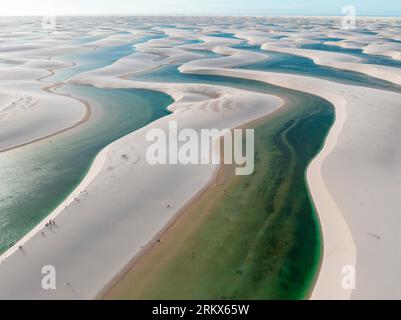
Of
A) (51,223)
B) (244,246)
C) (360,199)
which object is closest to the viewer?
(244,246)

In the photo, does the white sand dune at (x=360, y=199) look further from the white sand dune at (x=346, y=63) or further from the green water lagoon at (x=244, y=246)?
the white sand dune at (x=346, y=63)

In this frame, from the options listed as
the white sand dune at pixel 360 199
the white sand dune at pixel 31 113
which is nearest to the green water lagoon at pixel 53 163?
the white sand dune at pixel 31 113

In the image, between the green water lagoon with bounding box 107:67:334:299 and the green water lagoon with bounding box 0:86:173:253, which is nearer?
the green water lagoon with bounding box 107:67:334:299

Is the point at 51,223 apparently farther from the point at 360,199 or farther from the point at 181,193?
the point at 360,199

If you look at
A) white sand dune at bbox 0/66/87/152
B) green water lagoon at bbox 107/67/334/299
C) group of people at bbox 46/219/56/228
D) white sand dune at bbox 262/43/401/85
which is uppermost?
white sand dune at bbox 262/43/401/85

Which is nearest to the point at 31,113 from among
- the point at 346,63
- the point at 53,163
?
the point at 53,163

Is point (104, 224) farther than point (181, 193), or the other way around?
point (181, 193)

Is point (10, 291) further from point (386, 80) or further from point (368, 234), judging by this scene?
point (386, 80)

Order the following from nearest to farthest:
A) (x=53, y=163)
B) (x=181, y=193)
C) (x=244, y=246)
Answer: (x=244, y=246) → (x=181, y=193) → (x=53, y=163)

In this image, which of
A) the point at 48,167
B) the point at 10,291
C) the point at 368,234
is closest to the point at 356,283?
the point at 368,234

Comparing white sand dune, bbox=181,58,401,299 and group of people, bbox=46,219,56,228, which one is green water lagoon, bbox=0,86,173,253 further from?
white sand dune, bbox=181,58,401,299

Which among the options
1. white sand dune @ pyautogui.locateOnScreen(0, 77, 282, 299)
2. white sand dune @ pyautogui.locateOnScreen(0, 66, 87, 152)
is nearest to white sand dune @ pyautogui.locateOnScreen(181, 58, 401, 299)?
white sand dune @ pyautogui.locateOnScreen(0, 77, 282, 299)
